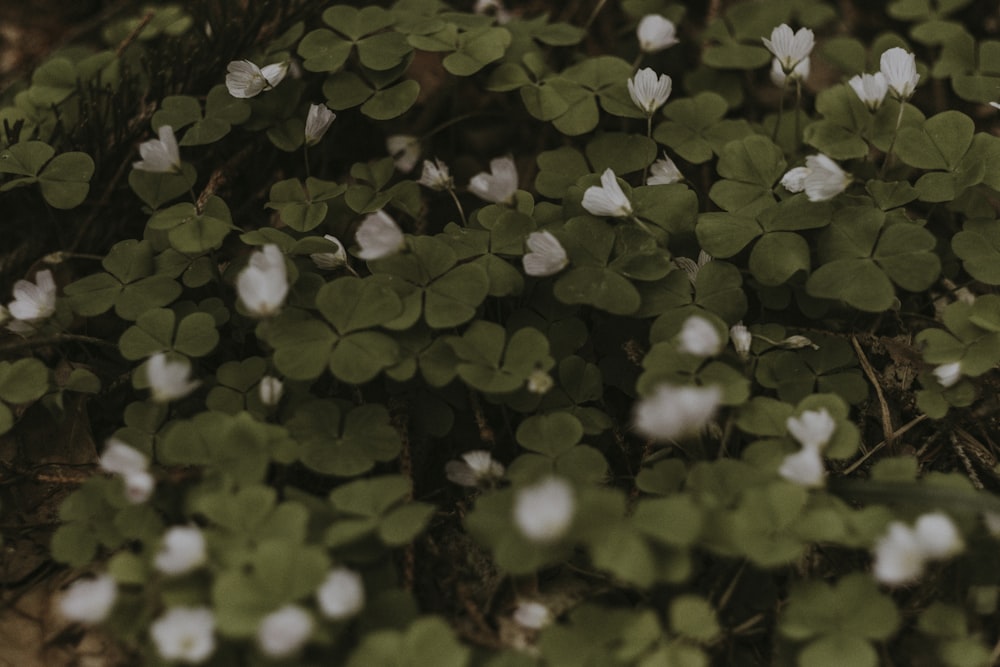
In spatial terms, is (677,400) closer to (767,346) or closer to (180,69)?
(767,346)

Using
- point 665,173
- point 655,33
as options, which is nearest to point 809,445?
point 665,173

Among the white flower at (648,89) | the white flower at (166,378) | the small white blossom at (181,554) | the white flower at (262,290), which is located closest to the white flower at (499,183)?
the white flower at (648,89)

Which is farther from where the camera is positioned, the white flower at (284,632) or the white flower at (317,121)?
the white flower at (317,121)

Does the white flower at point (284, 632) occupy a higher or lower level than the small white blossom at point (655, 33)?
lower

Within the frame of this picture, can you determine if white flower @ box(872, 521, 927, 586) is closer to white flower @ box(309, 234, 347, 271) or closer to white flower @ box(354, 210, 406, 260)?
white flower @ box(354, 210, 406, 260)

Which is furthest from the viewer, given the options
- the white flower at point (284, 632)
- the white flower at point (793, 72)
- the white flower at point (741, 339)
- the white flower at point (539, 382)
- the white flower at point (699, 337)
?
the white flower at point (793, 72)

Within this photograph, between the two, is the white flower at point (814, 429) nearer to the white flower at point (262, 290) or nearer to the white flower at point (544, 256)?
the white flower at point (544, 256)

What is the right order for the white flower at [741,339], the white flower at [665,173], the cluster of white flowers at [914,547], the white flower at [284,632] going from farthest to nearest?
the white flower at [665,173]
the white flower at [741,339]
the cluster of white flowers at [914,547]
the white flower at [284,632]

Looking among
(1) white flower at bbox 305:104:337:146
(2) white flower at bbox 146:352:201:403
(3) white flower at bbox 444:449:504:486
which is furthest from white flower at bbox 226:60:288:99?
(3) white flower at bbox 444:449:504:486

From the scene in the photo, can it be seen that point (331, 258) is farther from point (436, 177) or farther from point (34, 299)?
point (34, 299)
